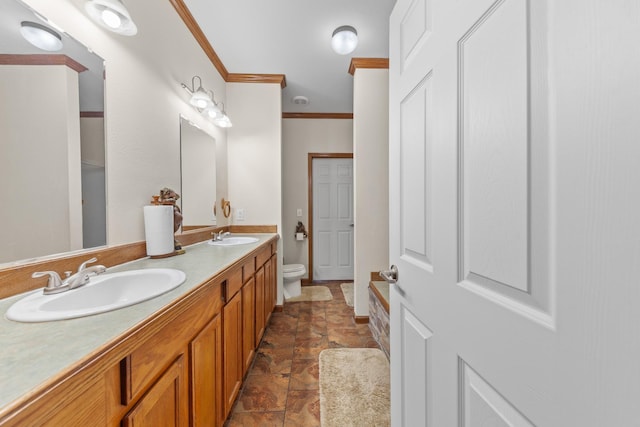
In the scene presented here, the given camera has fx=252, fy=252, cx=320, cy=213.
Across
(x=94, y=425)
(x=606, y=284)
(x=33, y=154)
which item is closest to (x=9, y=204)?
(x=33, y=154)

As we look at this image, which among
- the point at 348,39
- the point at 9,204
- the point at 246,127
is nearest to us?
the point at 9,204

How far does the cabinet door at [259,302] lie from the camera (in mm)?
1898

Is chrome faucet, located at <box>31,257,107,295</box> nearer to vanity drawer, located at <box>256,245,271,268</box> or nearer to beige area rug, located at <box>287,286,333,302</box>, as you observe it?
vanity drawer, located at <box>256,245,271,268</box>

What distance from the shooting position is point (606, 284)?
1.03 ft

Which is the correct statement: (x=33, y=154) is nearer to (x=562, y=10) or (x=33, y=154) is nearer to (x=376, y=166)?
(x=562, y=10)

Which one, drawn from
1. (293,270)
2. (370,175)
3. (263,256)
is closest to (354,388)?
(263,256)

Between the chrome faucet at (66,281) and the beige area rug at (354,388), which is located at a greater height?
the chrome faucet at (66,281)

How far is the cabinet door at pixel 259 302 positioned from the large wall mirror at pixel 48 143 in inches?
41.1

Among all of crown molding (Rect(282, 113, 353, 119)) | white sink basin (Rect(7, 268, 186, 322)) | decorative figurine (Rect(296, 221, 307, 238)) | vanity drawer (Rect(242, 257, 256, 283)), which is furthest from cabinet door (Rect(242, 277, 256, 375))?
crown molding (Rect(282, 113, 353, 119))

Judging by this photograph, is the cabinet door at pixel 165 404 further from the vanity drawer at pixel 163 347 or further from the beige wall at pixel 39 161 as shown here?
the beige wall at pixel 39 161

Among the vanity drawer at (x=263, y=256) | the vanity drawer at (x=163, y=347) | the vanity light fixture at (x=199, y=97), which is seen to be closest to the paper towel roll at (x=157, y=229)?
the vanity drawer at (x=163, y=347)

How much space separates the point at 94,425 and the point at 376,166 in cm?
Result: 240

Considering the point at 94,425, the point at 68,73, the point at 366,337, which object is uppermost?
the point at 68,73

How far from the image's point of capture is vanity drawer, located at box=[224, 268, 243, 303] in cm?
127
